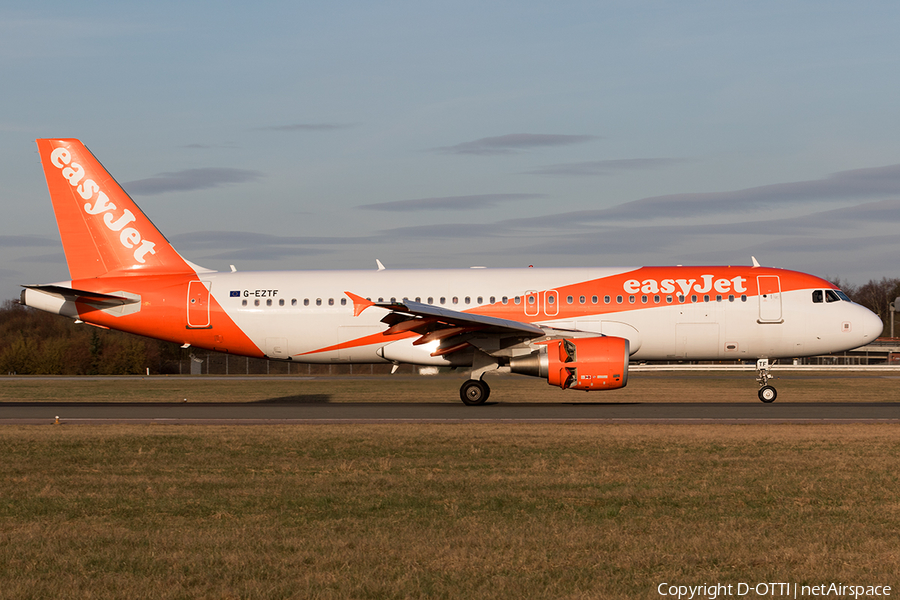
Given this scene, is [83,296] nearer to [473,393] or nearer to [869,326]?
[473,393]

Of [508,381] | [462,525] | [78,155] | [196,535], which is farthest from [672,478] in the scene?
[508,381]

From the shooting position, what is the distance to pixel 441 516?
29.3 ft

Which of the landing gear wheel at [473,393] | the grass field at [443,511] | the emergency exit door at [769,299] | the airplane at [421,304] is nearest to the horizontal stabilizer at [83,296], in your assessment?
the airplane at [421,304]

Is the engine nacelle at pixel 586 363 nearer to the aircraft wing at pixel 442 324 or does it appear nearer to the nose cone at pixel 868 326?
the aircraft wing at pixel 442 324

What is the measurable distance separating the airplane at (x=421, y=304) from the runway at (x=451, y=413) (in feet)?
5.44

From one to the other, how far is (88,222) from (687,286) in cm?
1891

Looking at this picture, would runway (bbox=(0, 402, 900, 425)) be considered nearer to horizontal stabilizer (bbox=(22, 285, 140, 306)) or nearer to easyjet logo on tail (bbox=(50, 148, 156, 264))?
horizontal stabilizer (bbox=(22, 285, 140, 306))

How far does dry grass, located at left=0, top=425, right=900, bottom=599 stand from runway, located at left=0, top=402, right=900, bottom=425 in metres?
3.99

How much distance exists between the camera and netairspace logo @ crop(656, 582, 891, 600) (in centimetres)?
627

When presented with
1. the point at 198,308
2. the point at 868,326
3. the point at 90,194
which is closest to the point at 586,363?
the point at 868,326

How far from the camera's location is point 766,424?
18172 millimetres

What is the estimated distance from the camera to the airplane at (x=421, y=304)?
25.3 m

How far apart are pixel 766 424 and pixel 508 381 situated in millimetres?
24045

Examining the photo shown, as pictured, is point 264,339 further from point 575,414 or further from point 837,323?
point 837,323
